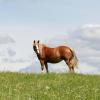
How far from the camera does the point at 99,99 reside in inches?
413

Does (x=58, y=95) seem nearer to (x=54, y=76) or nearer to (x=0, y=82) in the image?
(x=0, y=82)

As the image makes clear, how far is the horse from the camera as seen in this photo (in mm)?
24500

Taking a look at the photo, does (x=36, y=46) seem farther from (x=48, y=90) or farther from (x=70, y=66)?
(x=48, y=90)

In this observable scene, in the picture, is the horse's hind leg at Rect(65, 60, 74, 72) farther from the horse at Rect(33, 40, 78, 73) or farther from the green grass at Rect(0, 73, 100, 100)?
the green grass at Rect(0, 73, 100, 100)

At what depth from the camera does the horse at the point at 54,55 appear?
24500 mm

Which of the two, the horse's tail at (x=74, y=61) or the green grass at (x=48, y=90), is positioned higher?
the green grass at (x=48, y=90)

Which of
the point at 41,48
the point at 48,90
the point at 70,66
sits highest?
the point at 48,90

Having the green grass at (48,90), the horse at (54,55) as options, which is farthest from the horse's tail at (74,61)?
the green grass at (48,90)

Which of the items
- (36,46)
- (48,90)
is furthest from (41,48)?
(48,90)

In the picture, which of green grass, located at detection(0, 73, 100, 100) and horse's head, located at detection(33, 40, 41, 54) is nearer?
green grass, located at detection(0, 73, 100, 100)

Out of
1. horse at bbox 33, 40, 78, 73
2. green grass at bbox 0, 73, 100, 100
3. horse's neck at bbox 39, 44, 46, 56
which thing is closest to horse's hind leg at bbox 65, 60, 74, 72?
Answer: horse at bbox 33, 40, 78, 73

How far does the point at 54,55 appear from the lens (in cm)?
2530

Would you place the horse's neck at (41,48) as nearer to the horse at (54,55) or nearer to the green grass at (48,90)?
the horse at (54,55)

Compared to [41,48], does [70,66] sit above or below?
below
